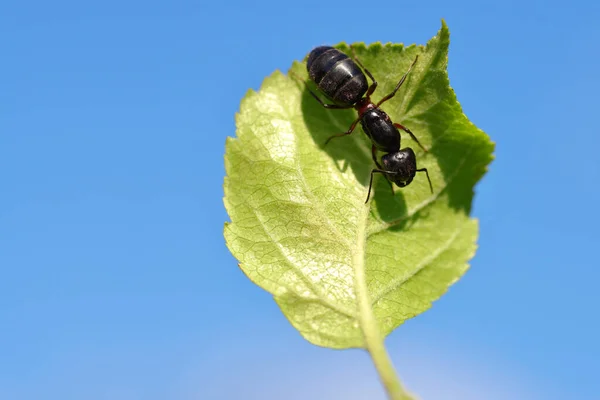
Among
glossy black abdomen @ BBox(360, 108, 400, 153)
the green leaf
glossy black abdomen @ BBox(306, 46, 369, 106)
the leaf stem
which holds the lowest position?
the leaf stem

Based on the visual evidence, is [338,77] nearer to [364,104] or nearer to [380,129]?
[364,104]

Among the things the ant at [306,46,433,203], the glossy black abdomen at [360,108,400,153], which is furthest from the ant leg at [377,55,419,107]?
the glossy black abdomen at [360,108,400,153]

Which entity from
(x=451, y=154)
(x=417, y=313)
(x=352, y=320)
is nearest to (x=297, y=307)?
(x=352, y=320)

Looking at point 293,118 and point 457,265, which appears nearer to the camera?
point 457,265


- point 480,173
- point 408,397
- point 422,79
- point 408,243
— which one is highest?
point 422,79

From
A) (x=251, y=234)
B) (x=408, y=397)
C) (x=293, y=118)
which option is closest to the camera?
(x=408, y=397)

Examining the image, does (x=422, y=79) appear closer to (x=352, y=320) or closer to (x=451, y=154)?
(x=451, y=154)

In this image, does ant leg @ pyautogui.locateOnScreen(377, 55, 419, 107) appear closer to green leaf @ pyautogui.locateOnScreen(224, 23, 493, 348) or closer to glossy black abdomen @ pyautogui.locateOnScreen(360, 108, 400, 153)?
green leaf @ pyautogui.locateOnScreen(224, 23, 493, 348)
